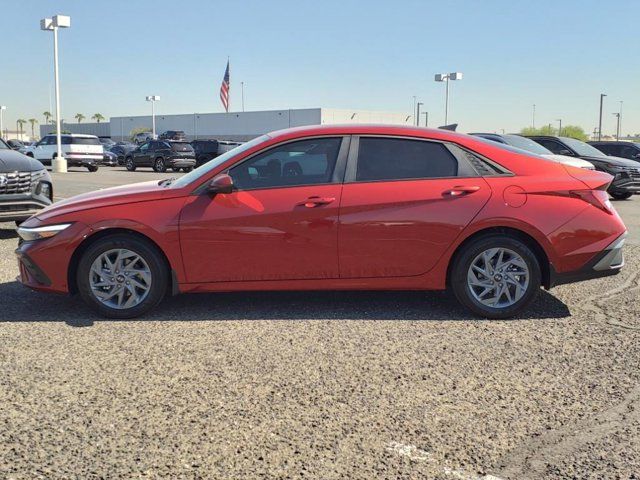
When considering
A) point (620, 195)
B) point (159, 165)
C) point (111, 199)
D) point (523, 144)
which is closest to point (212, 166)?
point (111, 199)

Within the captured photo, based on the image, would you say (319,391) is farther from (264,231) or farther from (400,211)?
(400,211)

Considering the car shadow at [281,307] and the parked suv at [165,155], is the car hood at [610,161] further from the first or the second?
the parked suv at [165,155]

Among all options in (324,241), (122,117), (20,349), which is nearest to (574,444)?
(324,241)

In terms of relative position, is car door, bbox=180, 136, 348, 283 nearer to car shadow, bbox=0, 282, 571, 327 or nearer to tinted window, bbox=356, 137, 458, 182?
tinted window, bbox=356, 137, 458, 182

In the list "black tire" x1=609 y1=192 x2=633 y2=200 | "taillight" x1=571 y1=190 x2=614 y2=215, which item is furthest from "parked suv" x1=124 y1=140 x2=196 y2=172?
"taillight" x1=571 y1=190 x2=614 y2=215

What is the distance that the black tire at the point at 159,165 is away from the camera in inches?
1194

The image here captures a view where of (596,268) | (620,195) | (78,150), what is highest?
(78,150)

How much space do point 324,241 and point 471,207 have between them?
120cm

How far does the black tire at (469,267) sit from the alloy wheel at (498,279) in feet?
0.09

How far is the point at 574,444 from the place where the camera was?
294cm

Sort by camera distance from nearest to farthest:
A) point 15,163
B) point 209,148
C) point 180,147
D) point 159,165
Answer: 1. point 15,163
2. point 180,147
3. point 159,165
4. point 209,148

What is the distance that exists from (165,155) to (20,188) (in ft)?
72.8

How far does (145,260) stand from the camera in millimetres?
4832

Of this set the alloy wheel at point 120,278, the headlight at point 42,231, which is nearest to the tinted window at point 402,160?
the alloy wheel at point 120,278
